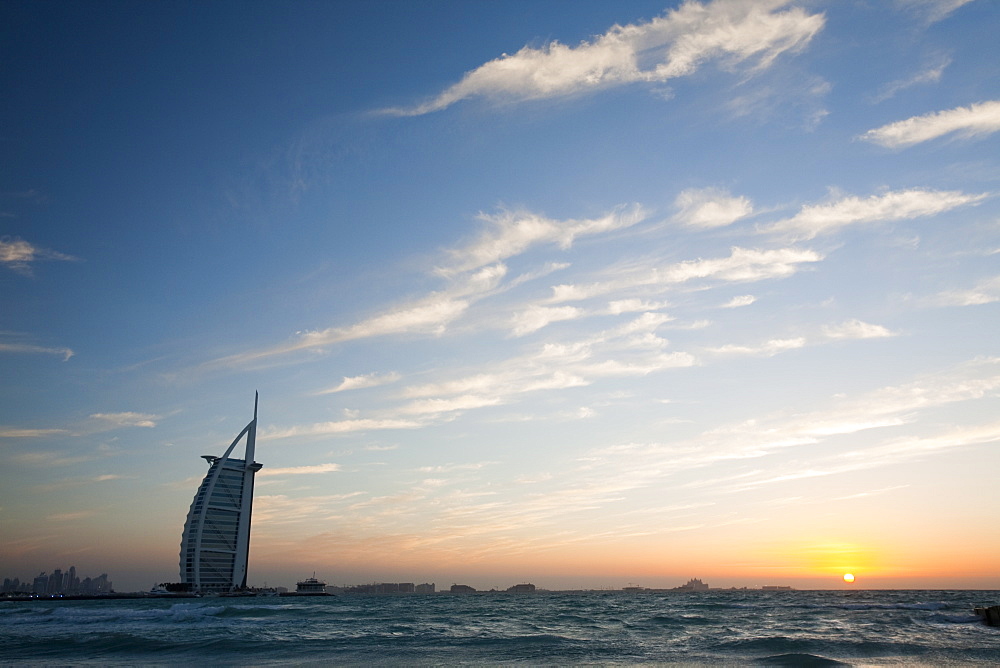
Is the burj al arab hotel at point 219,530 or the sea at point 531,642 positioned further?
the burj al arab hotel at point 219,530

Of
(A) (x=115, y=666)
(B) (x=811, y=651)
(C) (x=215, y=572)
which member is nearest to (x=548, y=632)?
(B) (x=811, y=651)

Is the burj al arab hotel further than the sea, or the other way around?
the burj al arab hotel

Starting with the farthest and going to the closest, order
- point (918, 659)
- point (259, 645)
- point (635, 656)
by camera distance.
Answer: point (259, 645) < point (635, 656) < point (918, 659)

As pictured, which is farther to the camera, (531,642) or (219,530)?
(219,530)

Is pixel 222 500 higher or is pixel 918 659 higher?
pixel 222 500

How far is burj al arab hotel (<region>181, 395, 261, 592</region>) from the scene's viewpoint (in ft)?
443

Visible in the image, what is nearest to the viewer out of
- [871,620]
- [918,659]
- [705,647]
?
[918,659]

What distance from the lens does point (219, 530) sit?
140m

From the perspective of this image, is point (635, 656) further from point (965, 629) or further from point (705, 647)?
point (965, 629)

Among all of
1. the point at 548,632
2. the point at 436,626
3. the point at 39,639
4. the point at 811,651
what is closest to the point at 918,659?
the point at 811,651

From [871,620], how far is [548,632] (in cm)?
2447

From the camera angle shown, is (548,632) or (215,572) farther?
(215,572)

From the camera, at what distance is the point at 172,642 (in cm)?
3416

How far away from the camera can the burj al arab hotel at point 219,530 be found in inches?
5310
